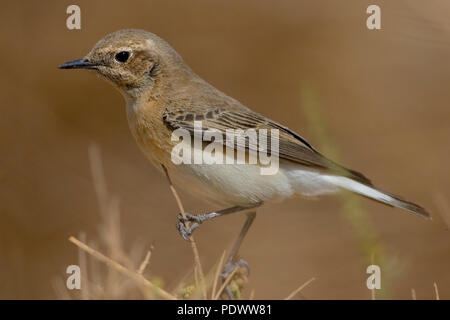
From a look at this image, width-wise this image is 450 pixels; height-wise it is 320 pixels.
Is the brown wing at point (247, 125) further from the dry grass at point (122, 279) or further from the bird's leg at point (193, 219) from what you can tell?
the dry grass at point (122, 279)

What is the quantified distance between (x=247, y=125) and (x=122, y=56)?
2.48 ft

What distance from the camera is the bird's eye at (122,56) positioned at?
3.05 metres

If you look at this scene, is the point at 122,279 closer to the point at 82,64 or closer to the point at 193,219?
the point at 193,219

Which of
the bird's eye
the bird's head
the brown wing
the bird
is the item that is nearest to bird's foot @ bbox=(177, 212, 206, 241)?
the bird

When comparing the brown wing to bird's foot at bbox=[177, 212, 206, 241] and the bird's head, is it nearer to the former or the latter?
the bird's head

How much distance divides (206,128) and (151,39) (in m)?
0.59

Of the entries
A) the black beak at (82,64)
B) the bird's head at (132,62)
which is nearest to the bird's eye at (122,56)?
the bird's head at (132,62)

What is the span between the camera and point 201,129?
305cm

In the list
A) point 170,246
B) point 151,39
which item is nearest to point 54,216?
point 170,246

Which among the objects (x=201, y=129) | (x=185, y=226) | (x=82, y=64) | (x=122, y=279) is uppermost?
(x=82, y=64)

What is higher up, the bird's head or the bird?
the bird's head

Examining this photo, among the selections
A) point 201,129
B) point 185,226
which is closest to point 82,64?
point 201,129

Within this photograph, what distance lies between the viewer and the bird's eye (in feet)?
10.00

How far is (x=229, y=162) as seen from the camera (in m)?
3.00
